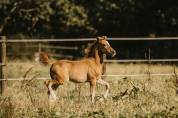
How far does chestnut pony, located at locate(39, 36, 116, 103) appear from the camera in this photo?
568 inches

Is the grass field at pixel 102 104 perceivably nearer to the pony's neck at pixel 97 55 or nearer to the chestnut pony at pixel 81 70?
the chestnut pony at pixel 81 70

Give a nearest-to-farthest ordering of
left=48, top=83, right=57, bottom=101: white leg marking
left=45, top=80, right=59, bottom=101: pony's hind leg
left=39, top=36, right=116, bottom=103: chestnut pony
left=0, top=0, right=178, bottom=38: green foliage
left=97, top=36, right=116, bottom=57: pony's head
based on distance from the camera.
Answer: left=48, top=83, right=57, bottom=101: white leg marking
left=45, top=80, right=59, bottom=101: pony's hind leg
left=39, top=36, right=116, bottom=103: chestnut pony
left=97, top=36, right=116, bottom=57: pony's head
left=0, top=0, right=178, bottom=38: green foliage

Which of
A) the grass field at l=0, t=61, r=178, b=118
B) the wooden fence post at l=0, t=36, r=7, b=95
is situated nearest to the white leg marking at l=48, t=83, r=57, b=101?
the grass field at l=0, t=61, r=178, b=118

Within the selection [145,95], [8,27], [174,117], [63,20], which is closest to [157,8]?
[63,20]

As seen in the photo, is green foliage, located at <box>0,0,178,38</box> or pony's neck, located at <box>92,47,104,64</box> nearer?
pony's neck, located at <box>92,47,104,64</box>

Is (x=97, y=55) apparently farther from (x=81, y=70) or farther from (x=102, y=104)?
(x=102, y=104)

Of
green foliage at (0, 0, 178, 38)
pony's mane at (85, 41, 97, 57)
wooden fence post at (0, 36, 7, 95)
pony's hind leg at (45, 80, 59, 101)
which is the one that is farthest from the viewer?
green foliage at (0, 0, 178, 38)

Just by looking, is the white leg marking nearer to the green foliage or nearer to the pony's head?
the pony's head

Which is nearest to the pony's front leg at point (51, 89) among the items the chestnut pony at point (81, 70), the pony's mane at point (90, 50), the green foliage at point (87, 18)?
the chestnut pony at point (81, 70)

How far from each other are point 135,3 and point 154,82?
64.8ft

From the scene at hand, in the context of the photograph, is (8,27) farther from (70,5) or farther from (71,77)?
(71,77)

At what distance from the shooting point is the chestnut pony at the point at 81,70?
14.4 m

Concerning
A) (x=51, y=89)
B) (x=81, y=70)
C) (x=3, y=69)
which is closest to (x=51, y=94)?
(x=51, y=89)

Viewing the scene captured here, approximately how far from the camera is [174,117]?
10773mm
